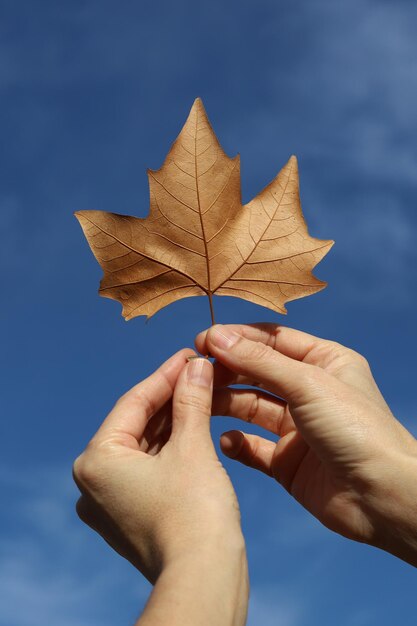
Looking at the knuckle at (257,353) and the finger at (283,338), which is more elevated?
the finger at (283,338)

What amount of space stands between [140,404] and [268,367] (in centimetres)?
77

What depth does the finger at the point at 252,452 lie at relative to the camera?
457cm

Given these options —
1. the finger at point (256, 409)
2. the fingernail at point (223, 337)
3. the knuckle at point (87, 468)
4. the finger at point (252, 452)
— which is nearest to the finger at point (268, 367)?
the fingernail at point (223, 337)

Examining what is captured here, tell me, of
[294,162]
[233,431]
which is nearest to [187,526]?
[233,431]

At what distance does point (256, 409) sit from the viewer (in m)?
4.57

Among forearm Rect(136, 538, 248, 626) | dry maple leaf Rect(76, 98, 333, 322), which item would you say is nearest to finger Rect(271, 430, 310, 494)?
dry maple leaf Rect(76, 98, 333, 322)

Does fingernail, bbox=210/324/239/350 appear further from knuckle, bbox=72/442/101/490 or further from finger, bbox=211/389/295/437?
knuckle, bbox=72/442/101/490

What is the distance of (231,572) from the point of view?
110 inches

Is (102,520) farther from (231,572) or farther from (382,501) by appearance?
(382,501)

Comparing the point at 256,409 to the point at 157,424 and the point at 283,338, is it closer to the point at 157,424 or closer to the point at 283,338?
the point at 283,338

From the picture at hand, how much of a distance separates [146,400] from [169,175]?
1.36 m

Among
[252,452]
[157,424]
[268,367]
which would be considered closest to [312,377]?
[268,367]

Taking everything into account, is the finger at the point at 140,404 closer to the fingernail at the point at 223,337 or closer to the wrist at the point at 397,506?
the fingernail at the point at 223,337

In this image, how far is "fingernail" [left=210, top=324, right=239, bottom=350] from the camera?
12.8ft
